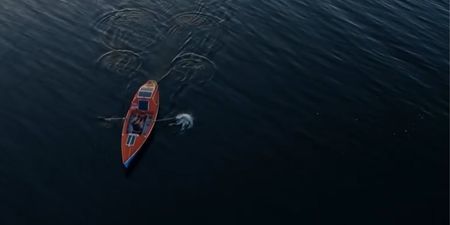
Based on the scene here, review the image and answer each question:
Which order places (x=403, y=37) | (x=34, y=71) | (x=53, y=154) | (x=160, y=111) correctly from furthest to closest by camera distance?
(x=403, y=37)
(x=34, y=71)
(x=160, y=111)
(x=53, y=154)

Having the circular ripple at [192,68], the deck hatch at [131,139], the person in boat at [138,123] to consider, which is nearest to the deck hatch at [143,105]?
the person in boat at [138,123]

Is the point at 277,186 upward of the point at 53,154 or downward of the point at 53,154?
upward

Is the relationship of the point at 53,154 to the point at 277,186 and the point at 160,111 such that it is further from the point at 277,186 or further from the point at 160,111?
the point at 277,186

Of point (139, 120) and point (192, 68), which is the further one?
point (192, 68)

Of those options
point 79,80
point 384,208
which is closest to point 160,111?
point 79,80

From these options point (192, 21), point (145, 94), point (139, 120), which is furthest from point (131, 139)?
point (192, 21)

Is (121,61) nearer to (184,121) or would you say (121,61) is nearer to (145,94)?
(145,94)
